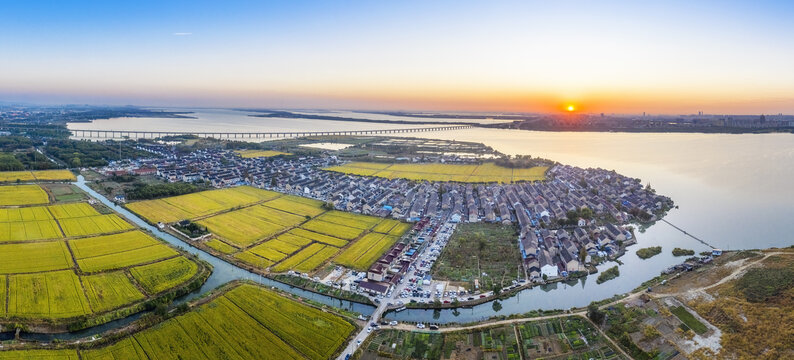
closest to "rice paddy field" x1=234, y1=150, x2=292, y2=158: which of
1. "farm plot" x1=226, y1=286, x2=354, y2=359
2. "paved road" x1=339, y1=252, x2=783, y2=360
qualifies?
"farm plot" x1=226, y1=286, x2=354, y2=359

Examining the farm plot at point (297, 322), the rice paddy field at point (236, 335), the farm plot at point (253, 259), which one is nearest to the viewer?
the rice paddy field at point (236, 335)

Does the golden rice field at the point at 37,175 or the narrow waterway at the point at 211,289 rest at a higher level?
the golden rice field at the point at 37,175

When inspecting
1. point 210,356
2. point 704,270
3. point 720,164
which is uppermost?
point 720,164

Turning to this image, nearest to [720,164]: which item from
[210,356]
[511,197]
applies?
[511,197]

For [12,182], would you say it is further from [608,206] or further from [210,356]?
[608,206]

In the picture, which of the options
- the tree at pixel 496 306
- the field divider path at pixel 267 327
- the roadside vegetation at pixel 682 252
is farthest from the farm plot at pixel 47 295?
the roadside vegetation at pixel 682 252

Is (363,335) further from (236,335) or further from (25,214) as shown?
(25,214)

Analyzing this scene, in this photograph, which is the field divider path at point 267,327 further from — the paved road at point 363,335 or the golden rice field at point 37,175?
the golden rice field at point 37,175

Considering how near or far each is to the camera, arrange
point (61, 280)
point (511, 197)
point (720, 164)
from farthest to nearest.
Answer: point (720, 164) < point (511, 197) < point (61, 280)
